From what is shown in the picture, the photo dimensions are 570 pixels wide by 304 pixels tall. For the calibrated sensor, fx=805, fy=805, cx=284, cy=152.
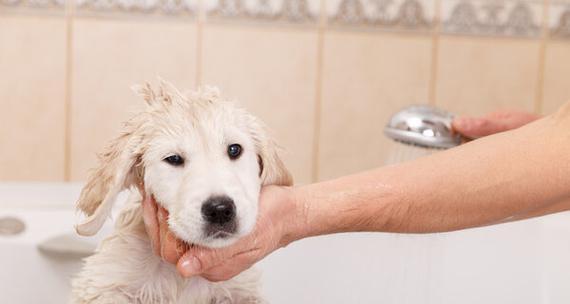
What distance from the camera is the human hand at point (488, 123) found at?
161 centimetres

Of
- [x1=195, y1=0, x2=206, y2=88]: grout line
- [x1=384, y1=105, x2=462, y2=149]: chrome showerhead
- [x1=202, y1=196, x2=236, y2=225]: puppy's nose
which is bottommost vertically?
[x1=202, y1=196, x2=236, y2=225]: puppy's nose

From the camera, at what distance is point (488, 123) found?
64.1 inches

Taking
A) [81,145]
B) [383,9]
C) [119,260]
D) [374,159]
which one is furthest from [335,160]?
[119,260]

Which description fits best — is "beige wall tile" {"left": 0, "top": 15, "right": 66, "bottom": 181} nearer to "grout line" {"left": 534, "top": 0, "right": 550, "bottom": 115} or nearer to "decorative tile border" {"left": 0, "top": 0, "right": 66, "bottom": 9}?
"decorative tile border" {"left": 0, "top": 0, "right": 66, "bottom": 9}

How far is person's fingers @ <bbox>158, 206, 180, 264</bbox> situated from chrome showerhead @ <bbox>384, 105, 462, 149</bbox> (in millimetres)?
579

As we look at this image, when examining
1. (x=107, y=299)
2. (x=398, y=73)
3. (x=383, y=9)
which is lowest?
(x=107, y=299)

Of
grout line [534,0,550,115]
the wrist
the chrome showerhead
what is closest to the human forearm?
the wrist

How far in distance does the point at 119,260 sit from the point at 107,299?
74 millimetres

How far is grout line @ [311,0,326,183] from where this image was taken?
216cm

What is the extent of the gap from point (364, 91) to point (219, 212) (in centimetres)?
123

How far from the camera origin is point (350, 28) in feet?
7.16

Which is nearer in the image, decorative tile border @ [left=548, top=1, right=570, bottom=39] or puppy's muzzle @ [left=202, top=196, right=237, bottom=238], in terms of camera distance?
puppy's muzzle @ [left=202, top=196, right=237, bottom=238]

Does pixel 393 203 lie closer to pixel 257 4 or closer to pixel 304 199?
pixel 304 199

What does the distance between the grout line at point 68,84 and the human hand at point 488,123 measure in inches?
39.9
